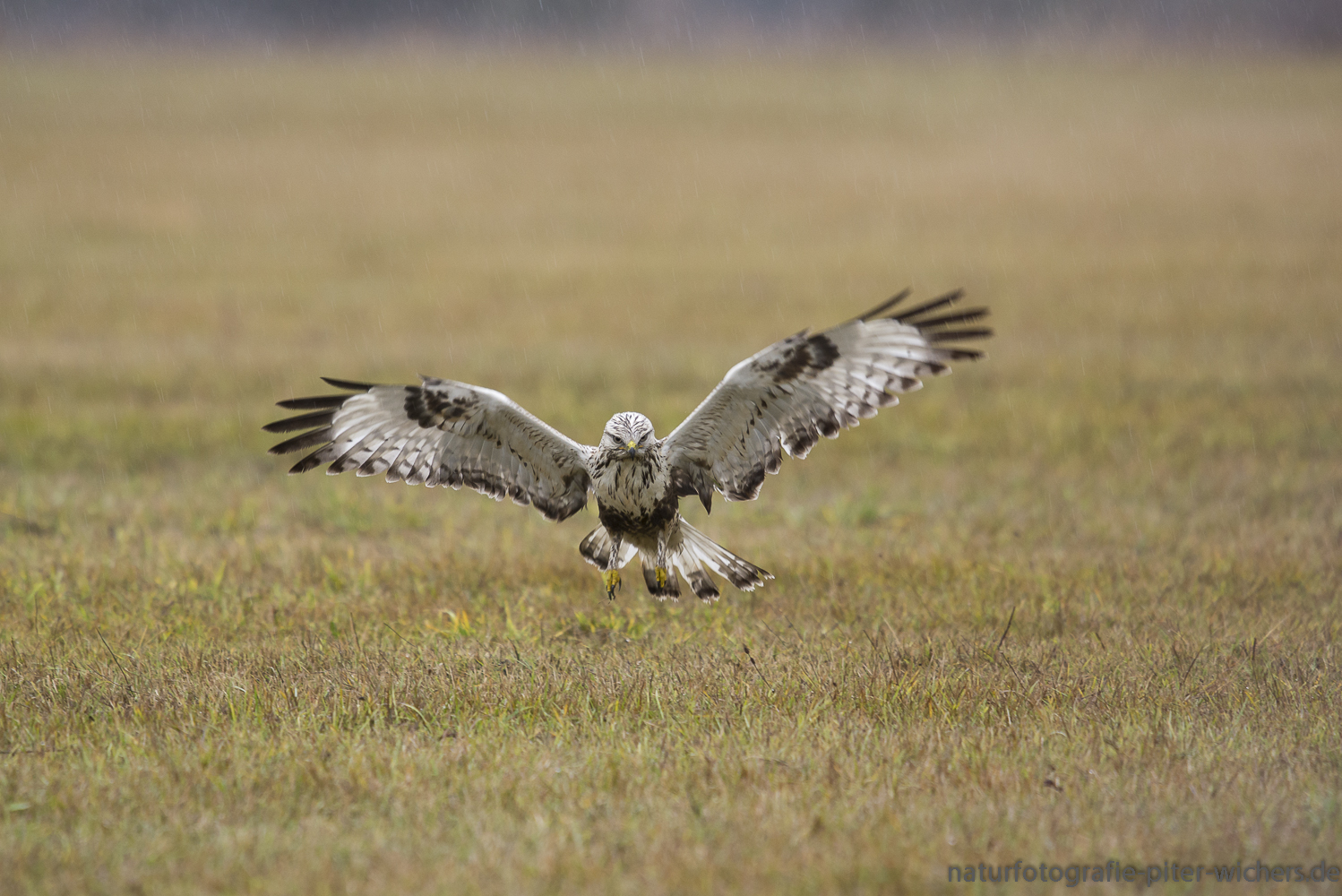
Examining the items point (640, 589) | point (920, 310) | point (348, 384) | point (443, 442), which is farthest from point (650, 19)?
point (348, 384)

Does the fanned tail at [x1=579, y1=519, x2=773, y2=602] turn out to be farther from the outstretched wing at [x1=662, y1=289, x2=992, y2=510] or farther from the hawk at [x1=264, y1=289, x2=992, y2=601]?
the outstretched wing at [x1=662, y1=289, x2=992, y2=510]

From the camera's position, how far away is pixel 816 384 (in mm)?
6707

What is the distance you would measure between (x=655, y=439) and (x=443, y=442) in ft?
4.11

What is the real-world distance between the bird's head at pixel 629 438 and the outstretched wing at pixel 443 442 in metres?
0.34

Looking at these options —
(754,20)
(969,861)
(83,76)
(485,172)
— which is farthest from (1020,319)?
(754,20)

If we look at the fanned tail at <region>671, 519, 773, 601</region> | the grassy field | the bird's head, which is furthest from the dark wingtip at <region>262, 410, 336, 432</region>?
the fanned tail at <region>671, 519, 773, 601</region>

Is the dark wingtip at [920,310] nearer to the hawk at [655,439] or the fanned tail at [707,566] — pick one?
the hawk at [655,439]

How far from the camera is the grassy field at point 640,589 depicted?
13.9 feet

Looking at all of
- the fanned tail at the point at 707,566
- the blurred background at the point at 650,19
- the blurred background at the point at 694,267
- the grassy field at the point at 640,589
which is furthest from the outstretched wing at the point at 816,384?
the blurred background at the point at 650,19

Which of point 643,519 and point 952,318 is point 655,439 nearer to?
point 643,519

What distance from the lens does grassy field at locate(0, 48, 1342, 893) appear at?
4.24 meters

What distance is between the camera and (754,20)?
110 metres

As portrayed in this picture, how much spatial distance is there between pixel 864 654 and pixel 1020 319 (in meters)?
13.1

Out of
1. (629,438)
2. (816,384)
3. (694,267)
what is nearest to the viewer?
(629,438)
